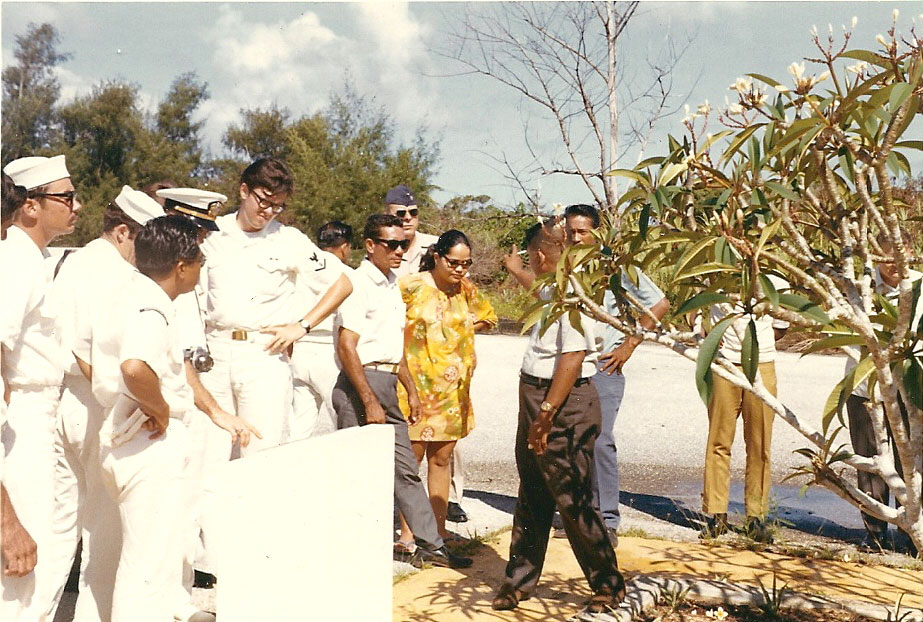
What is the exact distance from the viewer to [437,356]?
5.89 metres

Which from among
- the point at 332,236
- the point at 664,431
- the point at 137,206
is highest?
the point at 332,236

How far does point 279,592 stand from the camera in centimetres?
293

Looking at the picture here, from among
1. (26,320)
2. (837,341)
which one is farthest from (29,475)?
(837,341)

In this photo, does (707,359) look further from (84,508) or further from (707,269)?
(84,508)

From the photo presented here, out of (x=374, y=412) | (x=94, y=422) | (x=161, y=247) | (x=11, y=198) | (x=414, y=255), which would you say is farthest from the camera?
(x=414, y=255)

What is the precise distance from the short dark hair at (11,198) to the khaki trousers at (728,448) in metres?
3.98

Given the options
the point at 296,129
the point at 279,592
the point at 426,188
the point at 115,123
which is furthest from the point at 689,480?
the point at 115,123

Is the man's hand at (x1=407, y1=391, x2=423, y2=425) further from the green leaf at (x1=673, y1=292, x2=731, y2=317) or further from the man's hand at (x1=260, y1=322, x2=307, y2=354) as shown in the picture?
the green leaf at (x1=673, y1=292, x2=731, y2=317)

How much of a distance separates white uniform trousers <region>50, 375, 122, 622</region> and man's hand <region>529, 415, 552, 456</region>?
1850 millimetres

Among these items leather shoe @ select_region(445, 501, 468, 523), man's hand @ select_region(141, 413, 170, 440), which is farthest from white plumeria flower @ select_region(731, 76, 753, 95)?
leather shoe @ select_region(445, 501, 468, 523)

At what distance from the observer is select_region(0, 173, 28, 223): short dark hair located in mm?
3719

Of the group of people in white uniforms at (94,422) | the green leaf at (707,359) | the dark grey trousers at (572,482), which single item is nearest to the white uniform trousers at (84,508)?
the group of people in white uniforms at (94,422)

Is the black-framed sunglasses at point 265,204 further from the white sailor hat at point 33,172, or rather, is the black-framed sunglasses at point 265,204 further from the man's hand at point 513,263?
the man's hand at point 513,263

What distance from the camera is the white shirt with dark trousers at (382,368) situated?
5.39 m
